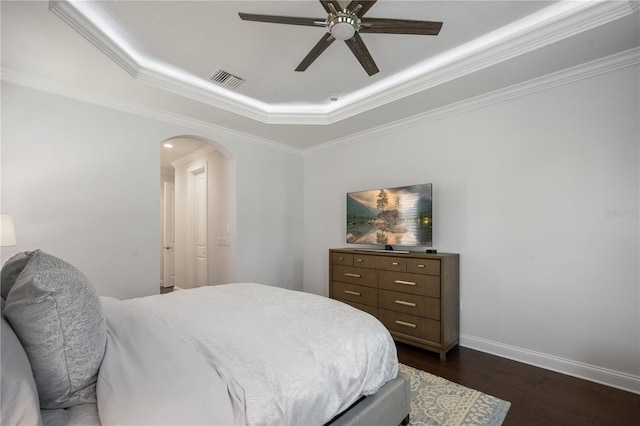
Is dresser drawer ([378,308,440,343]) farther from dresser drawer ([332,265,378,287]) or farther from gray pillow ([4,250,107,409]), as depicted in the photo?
gray pillow ([4,250,107,409])

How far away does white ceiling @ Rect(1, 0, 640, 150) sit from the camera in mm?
2080

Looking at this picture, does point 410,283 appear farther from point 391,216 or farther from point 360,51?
point 360,51

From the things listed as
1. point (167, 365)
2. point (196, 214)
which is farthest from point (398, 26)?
point (196, 214)

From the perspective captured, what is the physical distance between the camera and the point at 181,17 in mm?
2186

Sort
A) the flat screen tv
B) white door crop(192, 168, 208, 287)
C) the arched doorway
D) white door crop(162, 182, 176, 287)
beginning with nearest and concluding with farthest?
the flat screen tv < the arched doorway < white door crop(192, 168, 208, 287) < white door crop(162, 182, 176, 287)

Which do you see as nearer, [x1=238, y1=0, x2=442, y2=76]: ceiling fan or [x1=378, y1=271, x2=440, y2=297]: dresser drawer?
[x1=238, y1=0, x2=442, y2=76]: ceiling fan

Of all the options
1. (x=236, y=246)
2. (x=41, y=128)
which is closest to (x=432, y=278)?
(x=236, y=246)

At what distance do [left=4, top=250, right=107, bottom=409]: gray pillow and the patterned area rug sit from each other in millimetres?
1835

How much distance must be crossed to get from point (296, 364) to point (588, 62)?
3.29 m

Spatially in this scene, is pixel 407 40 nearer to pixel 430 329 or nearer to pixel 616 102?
pixel 616 102

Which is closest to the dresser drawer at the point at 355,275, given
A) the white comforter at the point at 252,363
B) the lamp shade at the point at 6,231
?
the white comforter at the point at 252,363

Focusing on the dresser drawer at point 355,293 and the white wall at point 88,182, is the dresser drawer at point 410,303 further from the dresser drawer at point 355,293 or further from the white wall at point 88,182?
the white wall at point 88,182

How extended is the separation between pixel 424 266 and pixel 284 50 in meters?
2.43

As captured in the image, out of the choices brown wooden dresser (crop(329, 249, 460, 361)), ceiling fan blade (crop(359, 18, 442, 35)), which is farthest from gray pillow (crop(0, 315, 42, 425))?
brown wooden dresser (crop(329, 249, 460, 361))
